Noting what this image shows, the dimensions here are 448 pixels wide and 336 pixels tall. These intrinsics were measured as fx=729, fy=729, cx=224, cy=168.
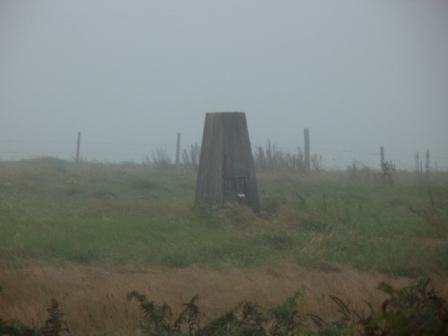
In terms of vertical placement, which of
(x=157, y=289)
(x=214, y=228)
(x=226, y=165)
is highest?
(x=226, y=165)

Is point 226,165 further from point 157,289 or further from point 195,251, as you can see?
point 157,289

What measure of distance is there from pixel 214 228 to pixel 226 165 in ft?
6.25

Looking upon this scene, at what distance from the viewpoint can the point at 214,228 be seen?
1063 cm

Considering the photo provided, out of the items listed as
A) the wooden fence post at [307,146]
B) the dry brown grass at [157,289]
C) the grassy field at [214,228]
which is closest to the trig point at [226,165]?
the grassy field at [214,228]

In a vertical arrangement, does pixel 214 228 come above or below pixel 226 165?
below

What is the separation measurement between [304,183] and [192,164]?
15.7 feet

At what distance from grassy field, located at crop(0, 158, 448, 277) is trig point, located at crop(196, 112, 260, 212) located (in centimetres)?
Answer: 46

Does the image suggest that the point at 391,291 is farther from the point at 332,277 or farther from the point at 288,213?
the point at 288,213

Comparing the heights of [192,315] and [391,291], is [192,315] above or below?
below

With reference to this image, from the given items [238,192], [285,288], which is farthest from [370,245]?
[238,192]

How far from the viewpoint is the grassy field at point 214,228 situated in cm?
845

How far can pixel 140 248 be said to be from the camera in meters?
8.91

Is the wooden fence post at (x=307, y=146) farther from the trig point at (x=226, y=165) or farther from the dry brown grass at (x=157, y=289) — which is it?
the dry brown grass at (x=157, y=289)

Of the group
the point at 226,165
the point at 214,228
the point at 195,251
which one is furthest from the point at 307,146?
the point at 195,251
